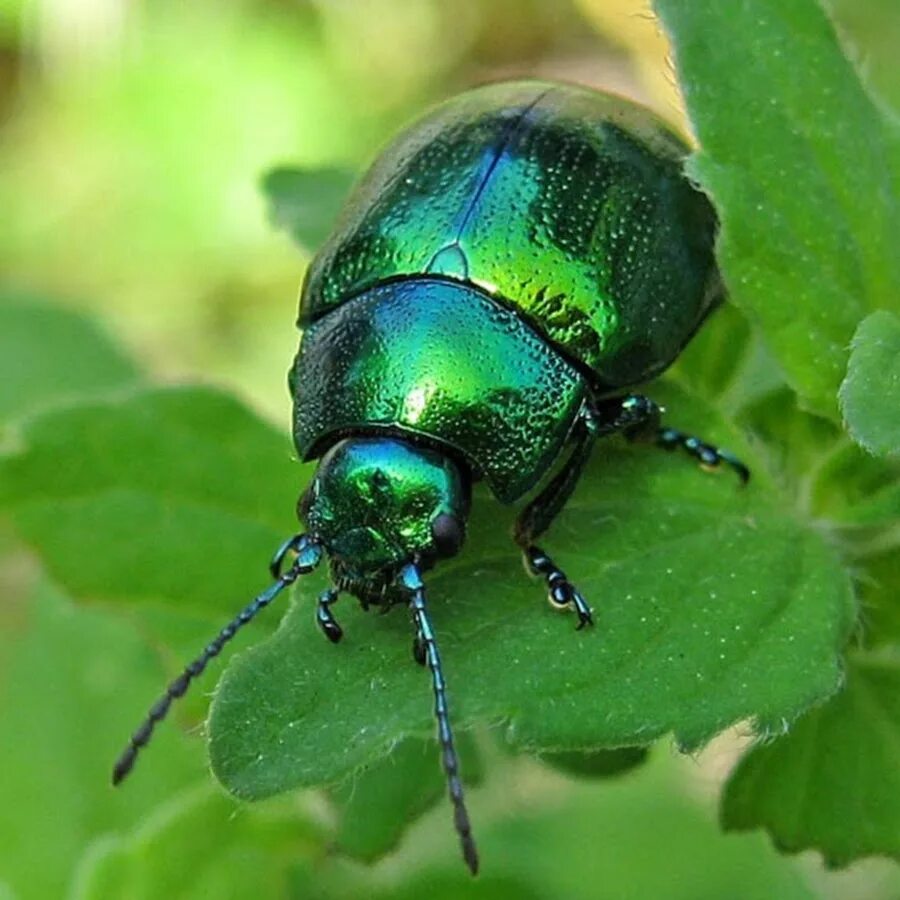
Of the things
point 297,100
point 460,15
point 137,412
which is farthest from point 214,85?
point 137,412

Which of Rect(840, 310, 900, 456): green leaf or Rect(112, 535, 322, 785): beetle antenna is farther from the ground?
Rect(840, 310, 900, 456): green leaf

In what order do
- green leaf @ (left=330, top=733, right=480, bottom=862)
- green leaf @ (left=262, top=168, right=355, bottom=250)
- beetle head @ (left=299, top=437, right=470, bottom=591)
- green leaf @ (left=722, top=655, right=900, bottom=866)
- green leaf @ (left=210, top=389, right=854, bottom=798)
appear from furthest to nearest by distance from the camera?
1. green leaf @ (left=262, top=168, right=355, bottom=250)
2. green leaf @ (left=330, top=733, right=480, bottom=862)
3. green leaf @ (left=722, top=655, right=900, bottom=866)
4. beetle head @ (left=299, top=437, right=470, bottom=591)
5. green leaf @ (left=210, top=389, right=854, bottom=798)

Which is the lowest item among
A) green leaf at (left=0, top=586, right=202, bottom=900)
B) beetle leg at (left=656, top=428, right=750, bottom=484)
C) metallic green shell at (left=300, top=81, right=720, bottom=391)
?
green leaf at (left=0, top=586, right=202, bottom=900)

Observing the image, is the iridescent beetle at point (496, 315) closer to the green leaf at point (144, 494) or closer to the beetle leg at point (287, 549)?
the beetle leg at point (287, 549)

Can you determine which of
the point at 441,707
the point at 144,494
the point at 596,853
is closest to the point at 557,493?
A: the point at 441,707

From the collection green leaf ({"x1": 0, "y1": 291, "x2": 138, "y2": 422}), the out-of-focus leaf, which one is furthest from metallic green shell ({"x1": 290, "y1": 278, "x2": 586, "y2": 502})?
green leaf ({"x1": 0, "y1": 291, "x2": 138, "y2": 422})

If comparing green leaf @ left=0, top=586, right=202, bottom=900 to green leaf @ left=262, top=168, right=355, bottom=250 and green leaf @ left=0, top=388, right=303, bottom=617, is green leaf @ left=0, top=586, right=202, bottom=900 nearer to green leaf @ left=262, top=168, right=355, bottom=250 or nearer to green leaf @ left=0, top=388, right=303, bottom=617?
green leaf @ left=0, top=388, right=303, bottom=617

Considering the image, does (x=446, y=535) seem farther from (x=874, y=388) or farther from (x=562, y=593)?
(x=874, y=388)
